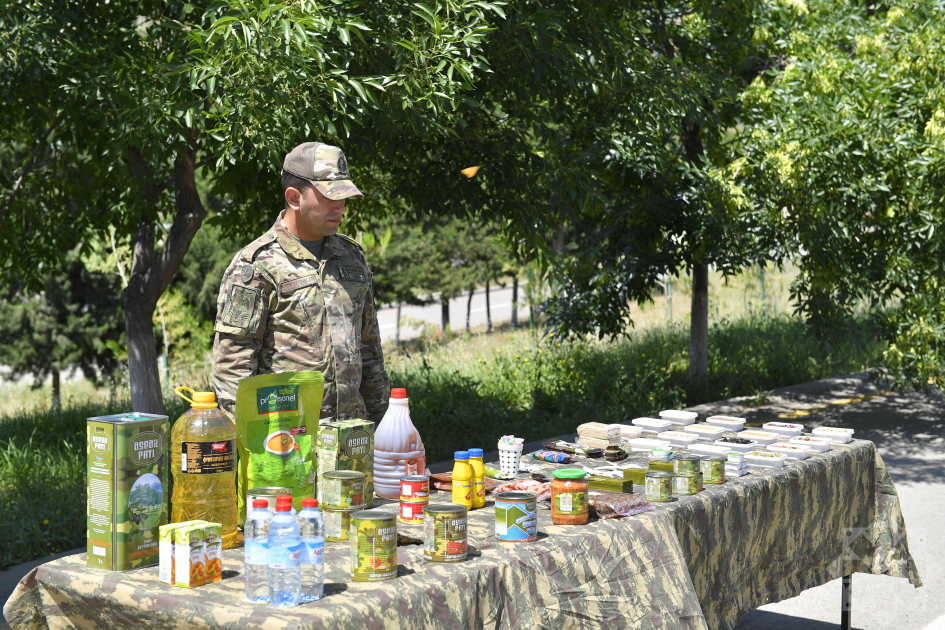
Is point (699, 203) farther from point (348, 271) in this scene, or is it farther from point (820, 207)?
point (348, 271)

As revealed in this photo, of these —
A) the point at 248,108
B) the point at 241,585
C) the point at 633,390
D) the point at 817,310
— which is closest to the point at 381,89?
the point at 248,108

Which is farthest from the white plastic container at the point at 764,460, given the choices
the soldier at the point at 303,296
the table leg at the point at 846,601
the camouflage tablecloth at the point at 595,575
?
the soldier at the point at 303,296

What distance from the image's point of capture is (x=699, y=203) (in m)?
9.92

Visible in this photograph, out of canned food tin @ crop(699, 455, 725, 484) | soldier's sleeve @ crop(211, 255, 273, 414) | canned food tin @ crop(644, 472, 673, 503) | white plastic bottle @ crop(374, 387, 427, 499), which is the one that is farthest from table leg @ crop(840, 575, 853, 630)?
soldier's sleeve @ crop(211, 255, 273, 414)

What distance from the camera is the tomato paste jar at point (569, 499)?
299cm

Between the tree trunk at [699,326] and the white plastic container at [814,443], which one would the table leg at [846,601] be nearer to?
the white plastic container at [814,443]

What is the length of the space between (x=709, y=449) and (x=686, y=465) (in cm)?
51

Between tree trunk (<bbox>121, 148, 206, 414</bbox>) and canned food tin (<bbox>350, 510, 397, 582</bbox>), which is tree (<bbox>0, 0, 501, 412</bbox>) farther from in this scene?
canned food tin (<bbox>350, 510, 397, 582</bbox>)

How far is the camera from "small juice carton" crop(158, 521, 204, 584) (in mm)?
2344

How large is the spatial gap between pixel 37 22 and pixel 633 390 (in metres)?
7.61

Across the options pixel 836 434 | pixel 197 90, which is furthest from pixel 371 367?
pixel 197 90

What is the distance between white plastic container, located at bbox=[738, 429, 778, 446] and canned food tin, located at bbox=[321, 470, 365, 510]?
2233mm

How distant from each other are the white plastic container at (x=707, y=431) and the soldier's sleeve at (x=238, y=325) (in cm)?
217

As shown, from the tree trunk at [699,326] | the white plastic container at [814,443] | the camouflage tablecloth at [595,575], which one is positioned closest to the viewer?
the camouflage tablecloth at [595,575]
